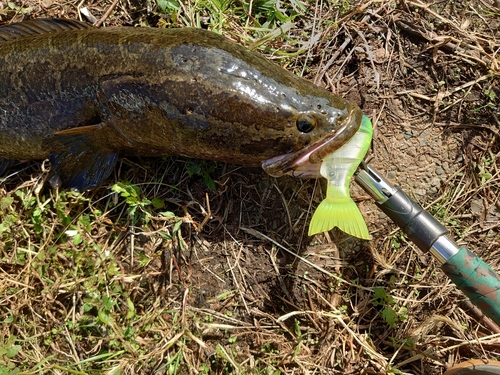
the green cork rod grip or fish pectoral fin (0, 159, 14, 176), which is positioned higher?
the green cork rod grip

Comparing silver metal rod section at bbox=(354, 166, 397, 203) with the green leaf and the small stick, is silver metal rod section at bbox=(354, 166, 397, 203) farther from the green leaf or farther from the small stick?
the green leaf

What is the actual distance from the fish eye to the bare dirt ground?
2.22 ft

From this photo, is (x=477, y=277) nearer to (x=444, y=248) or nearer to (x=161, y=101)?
(x=444, y=248)

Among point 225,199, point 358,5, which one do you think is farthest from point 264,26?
point 225,199

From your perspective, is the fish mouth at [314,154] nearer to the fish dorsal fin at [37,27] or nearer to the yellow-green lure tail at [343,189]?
the yellow-green lure tail at [343,189]

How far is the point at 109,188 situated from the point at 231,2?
1.63 m

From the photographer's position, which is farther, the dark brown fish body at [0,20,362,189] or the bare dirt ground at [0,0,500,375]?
the bare dirt ground at [0,0,500,375]

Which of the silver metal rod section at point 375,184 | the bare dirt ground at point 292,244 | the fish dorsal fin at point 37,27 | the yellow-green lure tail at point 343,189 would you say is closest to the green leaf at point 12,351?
the bare dirt ground at point 292,244

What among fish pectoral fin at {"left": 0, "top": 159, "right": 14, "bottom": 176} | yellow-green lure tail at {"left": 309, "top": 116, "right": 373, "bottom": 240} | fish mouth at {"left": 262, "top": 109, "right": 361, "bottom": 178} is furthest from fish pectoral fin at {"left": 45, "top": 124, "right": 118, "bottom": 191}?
Result: yellow-green lure tail at {"left": 309, "top": 116, "right": 373, "bottom": 240}

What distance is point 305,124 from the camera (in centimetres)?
261

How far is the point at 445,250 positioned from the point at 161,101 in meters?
1.83

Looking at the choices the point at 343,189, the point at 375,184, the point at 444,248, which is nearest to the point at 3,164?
the point at 343,189

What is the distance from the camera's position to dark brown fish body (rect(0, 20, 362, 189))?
262 cm

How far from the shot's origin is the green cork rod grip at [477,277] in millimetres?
2635
